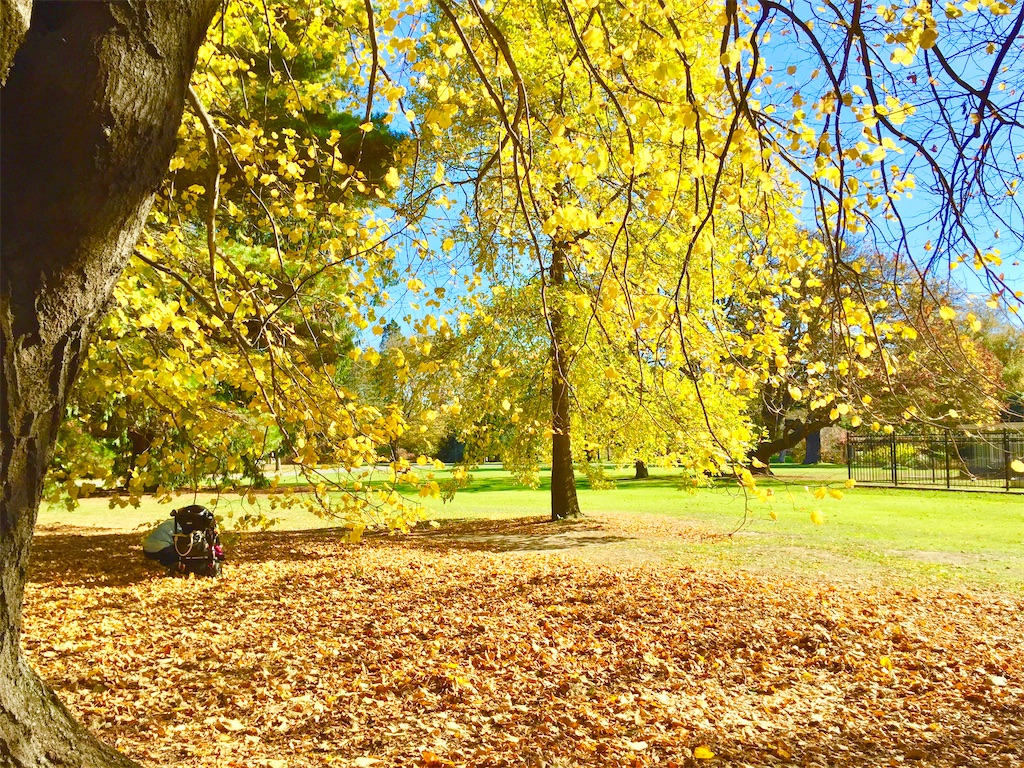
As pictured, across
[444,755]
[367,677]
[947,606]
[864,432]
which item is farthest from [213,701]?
[864,432]

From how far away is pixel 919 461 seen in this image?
76.2ft

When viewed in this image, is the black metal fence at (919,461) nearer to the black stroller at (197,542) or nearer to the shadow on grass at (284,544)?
the shadow on grass at (284,544)

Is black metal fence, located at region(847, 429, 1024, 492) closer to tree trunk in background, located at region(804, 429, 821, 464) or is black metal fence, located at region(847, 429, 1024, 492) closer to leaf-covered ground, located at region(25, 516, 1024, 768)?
leaf-covered ground, located at region(25, 516, 1024, 768)

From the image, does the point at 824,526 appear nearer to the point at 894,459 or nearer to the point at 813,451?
the point at 894,459

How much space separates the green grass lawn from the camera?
28.0 feet

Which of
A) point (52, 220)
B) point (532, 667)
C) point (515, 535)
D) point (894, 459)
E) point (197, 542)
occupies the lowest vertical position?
point (515, 535)

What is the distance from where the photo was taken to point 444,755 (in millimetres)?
3576

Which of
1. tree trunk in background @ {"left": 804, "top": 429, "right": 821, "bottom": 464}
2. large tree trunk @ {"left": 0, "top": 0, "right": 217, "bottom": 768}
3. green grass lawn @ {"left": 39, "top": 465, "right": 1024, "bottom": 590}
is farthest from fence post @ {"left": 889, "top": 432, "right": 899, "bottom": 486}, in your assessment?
large tree trunk @ {"left": 0, "top": 0, "right": 217, "bottom": 768}

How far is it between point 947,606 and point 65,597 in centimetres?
838

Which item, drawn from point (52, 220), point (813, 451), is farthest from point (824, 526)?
point (813, 451)

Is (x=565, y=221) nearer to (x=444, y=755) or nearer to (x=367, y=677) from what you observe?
(x=444, y=755)

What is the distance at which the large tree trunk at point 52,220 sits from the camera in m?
1.88

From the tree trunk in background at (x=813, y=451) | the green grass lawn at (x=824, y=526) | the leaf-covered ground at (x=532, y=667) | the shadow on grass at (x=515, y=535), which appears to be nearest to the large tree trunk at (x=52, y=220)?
the leaf-covered ground at (x=532, y=667)

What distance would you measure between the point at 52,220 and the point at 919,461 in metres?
26.0
